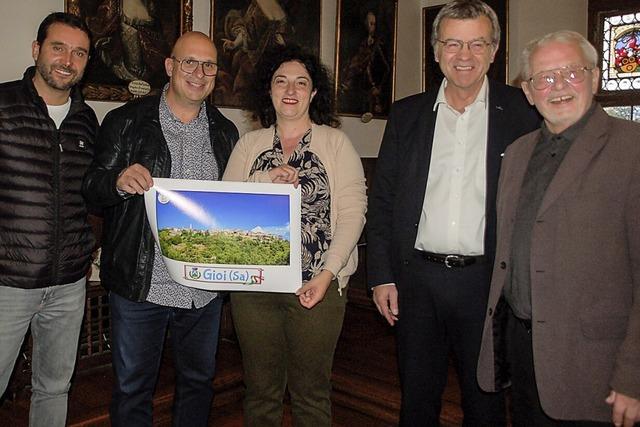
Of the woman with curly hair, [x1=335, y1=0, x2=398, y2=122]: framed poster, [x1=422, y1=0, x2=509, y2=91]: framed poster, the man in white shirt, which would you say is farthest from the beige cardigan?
[x1=422, y1=0, x2=509, y2=91]: framed poster

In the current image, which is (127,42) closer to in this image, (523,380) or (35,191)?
(35,191)

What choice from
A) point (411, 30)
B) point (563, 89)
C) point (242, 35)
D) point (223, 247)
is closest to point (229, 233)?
point (223, 247)

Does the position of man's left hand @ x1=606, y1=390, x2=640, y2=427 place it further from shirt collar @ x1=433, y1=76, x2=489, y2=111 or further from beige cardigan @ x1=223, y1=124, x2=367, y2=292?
shirt collar @ x1=433, y1=76, x2=489, y2=111

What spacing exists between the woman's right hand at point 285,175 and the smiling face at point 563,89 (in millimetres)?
835

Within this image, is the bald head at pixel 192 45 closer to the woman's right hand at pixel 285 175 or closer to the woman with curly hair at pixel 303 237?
the woman with curly hair at pixel 303 237

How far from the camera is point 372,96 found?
582 centimetres

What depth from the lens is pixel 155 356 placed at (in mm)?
2354

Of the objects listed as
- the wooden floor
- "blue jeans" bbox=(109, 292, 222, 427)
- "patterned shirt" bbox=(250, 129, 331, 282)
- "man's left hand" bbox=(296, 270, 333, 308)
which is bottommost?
the wooden floor

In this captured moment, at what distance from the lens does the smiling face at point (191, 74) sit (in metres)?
2.27

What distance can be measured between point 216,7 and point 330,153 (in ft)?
8.18

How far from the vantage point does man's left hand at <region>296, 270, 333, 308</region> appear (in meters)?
2.15

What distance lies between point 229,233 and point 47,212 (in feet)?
2.34

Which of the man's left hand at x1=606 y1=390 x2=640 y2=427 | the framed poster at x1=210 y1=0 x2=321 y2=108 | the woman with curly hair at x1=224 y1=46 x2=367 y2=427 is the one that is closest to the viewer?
the man's left hand at x1=606 y1=390 x2=640 y2=427

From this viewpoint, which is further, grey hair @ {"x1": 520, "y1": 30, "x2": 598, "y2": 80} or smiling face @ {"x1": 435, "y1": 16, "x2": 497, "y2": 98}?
smiling face @ {"x1": 435, "y1": 16, "x2": 497, "y2": 98}
